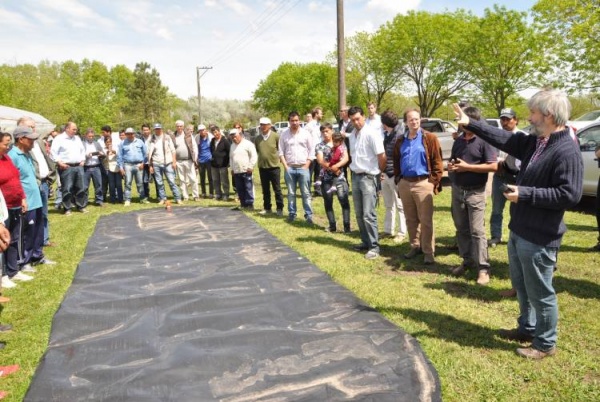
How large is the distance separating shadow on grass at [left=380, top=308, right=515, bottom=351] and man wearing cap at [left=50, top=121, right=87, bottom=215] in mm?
8285

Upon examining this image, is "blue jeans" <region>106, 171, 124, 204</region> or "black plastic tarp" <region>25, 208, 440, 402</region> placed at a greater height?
"blue jeans" <region>106, 171, 124, 204</region>

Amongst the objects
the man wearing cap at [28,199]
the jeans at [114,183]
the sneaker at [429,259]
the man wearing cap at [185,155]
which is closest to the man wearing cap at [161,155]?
the man wearing cap at [185,155]

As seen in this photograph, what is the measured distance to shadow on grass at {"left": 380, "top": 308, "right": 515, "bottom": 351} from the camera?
3545 mm

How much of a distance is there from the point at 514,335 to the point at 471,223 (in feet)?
4.97

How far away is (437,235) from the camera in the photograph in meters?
6.93

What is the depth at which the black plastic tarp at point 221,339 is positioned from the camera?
292 cm

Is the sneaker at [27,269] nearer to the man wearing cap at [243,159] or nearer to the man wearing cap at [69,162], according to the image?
the man wearing cap at [69,162]

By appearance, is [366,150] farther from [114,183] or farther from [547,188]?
[114,183]

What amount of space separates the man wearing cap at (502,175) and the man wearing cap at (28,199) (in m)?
5.60

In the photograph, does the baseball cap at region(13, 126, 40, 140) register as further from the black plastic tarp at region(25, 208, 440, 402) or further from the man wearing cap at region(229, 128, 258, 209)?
the man wearing cap at region(229, 128, 258, 209)

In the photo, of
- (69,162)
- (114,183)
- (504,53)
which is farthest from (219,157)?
(504,53)

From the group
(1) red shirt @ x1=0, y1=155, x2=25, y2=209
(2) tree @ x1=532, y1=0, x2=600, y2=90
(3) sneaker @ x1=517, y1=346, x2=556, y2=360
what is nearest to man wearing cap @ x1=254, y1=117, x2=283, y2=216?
(1) red shirt @ x1=0, y1=155, x2=25, y2=209

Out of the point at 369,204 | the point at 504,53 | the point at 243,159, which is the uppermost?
the point at 504,53

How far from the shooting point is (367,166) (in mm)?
6027
